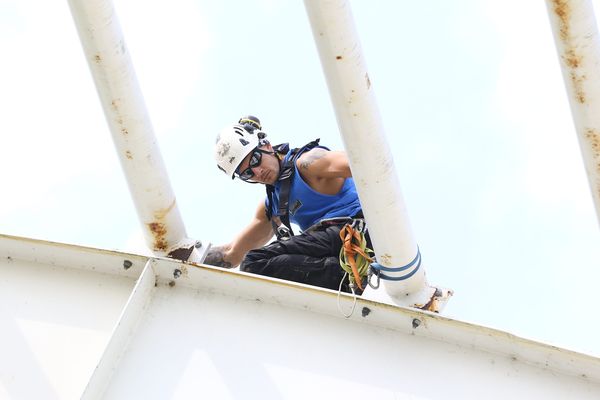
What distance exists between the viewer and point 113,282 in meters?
7.72

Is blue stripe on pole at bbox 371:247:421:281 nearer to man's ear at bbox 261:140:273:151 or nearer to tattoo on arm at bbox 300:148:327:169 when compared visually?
tattoo on arm at bbox 300:148:327:169

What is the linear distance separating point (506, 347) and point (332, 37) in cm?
204

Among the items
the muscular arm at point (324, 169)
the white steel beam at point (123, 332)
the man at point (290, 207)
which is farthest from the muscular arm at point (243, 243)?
the white steel beam at point (123, 332)

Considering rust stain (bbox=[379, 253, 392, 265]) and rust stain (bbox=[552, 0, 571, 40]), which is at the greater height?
rust stain (bbox=[552, 0, 571, 40])

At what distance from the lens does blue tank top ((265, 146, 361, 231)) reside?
9.12m

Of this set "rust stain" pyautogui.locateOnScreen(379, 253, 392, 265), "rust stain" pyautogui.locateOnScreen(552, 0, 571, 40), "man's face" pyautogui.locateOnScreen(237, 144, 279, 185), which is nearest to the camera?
"rust stain" pyautogui.locateOnScreen(552, 0, 571, 40)

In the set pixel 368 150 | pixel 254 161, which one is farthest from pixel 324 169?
pixel 368 150

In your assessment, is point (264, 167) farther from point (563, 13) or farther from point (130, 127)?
point (563, 13)

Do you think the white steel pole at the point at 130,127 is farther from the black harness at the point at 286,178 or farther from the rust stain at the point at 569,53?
the rust stain at the point at 569,53

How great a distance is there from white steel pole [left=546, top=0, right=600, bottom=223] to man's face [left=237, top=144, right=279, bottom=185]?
3.16 m

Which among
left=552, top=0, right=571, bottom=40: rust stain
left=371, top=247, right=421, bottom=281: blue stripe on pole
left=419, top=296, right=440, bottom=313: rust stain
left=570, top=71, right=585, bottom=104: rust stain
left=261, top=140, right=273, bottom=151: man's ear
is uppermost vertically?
left=552, top=0, right=571, bottom=40: rust stain

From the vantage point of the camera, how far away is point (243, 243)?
9.78 m

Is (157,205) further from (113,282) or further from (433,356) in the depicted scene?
(433,356)

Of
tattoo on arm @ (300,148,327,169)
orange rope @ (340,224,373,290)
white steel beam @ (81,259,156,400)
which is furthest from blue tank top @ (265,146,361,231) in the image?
white steel beam @ (81,259,156,400)
